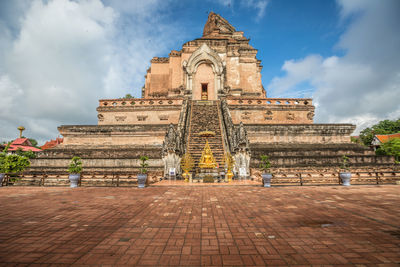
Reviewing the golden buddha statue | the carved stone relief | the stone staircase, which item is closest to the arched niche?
the stone staircase

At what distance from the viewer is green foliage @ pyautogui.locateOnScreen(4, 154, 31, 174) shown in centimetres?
1089

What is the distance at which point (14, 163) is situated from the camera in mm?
11055

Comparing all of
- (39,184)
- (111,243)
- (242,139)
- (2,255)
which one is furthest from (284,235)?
(39,184)

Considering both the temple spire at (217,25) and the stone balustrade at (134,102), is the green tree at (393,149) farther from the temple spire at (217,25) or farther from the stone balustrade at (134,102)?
the temple spire at (217,25)

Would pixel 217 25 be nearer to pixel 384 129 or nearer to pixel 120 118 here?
pixel 120 118

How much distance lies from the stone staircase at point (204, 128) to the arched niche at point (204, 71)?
4.23 metres

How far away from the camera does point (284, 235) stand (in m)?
3.56

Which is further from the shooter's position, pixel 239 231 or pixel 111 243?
pixel 239 231

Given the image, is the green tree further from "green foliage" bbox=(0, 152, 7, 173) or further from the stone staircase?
"green foliage" bbox=(0, 152, 7, 173)

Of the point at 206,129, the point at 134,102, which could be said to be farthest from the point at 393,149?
the point at 134,102

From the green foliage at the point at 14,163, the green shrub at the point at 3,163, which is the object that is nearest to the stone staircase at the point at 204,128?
the green foliage at the point at 14,163

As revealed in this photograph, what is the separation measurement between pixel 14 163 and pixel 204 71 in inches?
841

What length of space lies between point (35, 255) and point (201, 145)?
12182 millimetres

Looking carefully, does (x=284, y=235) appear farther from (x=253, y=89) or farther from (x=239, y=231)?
(x=253, y=89)
